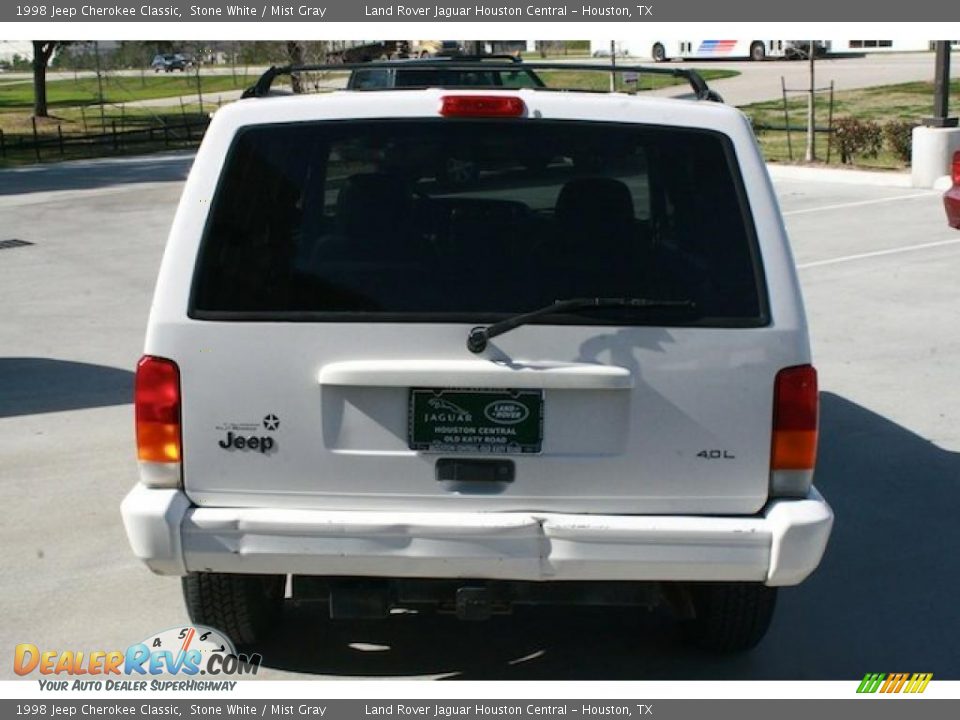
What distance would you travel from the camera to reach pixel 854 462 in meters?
7.54

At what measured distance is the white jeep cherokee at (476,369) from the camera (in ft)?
14.0

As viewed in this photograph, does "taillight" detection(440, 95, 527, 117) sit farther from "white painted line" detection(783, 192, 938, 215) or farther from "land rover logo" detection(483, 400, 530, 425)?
"white painted line" detection(783, 192, 938, 215)

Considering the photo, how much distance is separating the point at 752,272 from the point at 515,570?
1.13 m

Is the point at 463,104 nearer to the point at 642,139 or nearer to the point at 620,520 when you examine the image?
the point at 642,139

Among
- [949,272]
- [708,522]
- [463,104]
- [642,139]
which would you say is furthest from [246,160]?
[949,272]

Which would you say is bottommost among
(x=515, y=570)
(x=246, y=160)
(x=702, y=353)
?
(x=515, y=570)

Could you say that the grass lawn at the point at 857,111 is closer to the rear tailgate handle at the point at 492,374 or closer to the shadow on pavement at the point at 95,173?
the shadow on pavement at the point at 95,173

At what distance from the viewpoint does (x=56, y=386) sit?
9633 mm

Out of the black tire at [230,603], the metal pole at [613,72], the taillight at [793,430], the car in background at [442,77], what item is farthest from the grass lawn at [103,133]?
the taillight at [793,430]

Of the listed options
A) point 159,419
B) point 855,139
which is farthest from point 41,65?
point 159,419

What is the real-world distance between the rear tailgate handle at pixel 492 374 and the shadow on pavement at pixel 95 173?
22.0m

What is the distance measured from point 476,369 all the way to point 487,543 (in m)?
0.51

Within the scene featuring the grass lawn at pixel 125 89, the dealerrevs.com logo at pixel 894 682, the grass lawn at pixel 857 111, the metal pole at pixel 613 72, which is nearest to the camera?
the dealerrevs.com logo at pixel 894 682
